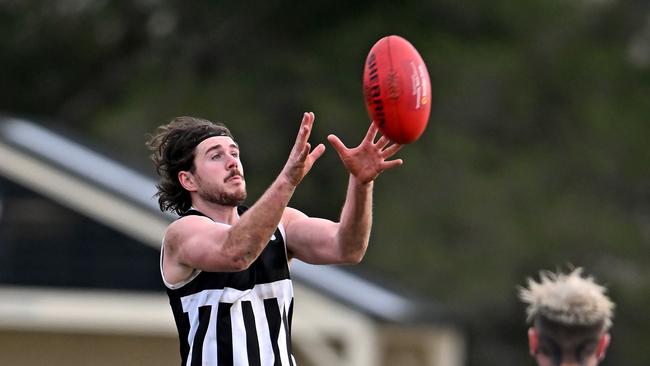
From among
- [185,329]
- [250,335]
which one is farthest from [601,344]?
[185,329]

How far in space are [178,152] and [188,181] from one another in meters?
0.12

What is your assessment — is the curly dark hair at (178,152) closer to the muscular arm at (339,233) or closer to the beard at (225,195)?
the beard at (225,195)

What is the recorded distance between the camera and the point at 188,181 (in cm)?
584

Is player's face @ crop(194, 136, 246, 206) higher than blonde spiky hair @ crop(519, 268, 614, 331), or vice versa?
player's face @ crop(194, 136, 246, 206)

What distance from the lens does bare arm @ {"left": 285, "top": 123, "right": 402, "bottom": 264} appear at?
573 centimetres

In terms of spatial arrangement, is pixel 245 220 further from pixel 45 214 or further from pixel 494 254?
pixel 494 254

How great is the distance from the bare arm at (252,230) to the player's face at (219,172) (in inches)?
8.6

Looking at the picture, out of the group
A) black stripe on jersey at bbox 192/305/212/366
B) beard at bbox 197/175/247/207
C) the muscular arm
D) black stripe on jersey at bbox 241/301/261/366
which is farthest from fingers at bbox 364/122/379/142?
black stripe on jersey at bbox 192/305/212/366

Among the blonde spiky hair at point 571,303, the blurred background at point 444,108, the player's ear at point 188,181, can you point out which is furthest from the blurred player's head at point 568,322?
the blurred background at point 444,108

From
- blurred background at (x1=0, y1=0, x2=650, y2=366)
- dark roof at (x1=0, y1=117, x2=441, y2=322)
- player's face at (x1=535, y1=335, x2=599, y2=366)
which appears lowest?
player's face at (x1=535, y1=335, x2=599, y2=366)

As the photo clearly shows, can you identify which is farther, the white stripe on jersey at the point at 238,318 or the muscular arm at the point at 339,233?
the muscular arm at the point at 339,233

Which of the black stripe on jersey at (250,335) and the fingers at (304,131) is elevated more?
the fingers at (304,131)

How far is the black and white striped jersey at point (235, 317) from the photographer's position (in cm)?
557

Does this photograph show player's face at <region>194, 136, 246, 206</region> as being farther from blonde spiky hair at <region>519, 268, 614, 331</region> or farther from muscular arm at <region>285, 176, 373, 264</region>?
blonde spiky hair at <region>519, 268, 614, 331</region>
